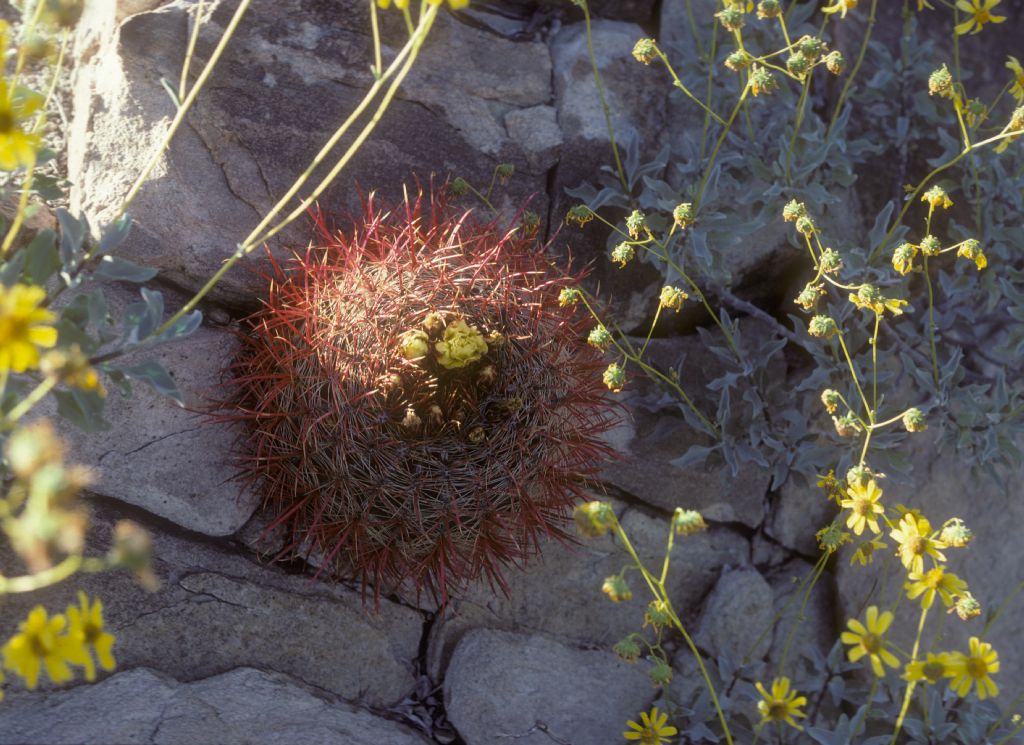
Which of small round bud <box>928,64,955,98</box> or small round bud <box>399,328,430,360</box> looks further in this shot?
small round bud <box>928,64,955,98</box>

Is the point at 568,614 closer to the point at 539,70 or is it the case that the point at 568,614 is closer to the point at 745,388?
the point at 745,388

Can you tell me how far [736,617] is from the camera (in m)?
3.06

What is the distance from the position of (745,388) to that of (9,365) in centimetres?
210

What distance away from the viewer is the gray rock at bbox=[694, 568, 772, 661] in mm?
3039

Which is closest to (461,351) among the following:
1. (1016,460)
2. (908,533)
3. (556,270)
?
(556,270)

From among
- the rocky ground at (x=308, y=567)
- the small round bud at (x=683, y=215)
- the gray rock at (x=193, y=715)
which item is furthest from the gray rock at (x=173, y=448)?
the small round bud at (x=683, y=215)

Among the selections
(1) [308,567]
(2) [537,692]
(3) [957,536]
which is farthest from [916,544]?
(1) [308,567]

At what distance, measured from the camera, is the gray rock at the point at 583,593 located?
2.86 m

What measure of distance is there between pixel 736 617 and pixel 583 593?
0.46 m

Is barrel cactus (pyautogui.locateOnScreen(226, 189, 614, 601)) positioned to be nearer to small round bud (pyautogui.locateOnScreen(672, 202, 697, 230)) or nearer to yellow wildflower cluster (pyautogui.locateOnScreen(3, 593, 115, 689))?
small round bud (pyautogui.locateOnScreen(672, 202, 697, 230))

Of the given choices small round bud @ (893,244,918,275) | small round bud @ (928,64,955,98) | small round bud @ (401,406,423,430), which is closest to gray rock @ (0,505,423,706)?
small round bud @ (401,406,423,430)

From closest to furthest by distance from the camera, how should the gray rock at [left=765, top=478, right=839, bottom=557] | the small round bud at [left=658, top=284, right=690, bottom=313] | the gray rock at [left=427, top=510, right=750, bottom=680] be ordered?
the small round bud at [left=658, top=284, right=690, bottom=313] → the gray rock at [left=427, top=510, right=750, bottom=680] → the gray rock at [left=765, top=478, right=839, bottom=557]

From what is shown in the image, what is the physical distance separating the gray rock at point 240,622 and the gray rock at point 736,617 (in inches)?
33.9

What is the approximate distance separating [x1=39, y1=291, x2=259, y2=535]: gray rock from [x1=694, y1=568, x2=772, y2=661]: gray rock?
1.33m
